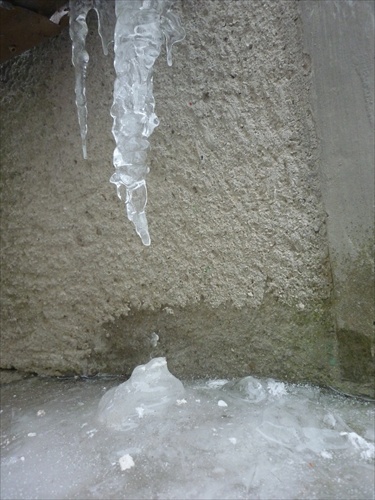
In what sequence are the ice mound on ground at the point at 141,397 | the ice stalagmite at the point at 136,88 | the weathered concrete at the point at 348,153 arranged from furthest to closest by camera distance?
the ice stalagmite at the point at 136,88, the ice mound on ground at the point at 141,397, the weathered concrete at the point at 348,153

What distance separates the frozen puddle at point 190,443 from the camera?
1236 mm

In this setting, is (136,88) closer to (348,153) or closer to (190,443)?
(348,153)

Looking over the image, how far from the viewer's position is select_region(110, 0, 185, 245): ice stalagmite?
5.42 ft

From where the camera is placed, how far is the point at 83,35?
1782 millimetres

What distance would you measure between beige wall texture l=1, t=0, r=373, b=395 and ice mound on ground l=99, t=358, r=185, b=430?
17 cm

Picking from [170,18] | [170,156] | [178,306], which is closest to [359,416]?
[178,306]

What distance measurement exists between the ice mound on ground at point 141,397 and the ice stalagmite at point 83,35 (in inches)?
29.7

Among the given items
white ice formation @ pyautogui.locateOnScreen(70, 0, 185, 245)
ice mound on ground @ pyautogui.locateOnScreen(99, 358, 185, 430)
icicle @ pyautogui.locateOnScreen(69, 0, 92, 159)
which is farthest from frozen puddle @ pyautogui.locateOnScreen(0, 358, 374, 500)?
icicle @ pyautogui.locateOnScreen(69, 0, 92, 159)

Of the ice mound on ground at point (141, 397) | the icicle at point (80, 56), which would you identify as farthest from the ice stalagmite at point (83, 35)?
the ice mound on ground at point (141, 397)

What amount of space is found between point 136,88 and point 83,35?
0.95 ft

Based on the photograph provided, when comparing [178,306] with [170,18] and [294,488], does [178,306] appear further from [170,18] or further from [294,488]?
[170,18]

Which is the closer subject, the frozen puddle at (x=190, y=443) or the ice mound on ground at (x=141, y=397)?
the frozen puddle at (x=190, y=443)

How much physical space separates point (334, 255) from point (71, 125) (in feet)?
3.22

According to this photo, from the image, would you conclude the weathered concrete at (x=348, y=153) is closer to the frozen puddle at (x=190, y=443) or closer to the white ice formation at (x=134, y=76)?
the frozen puddle at (x=190, y=443)
